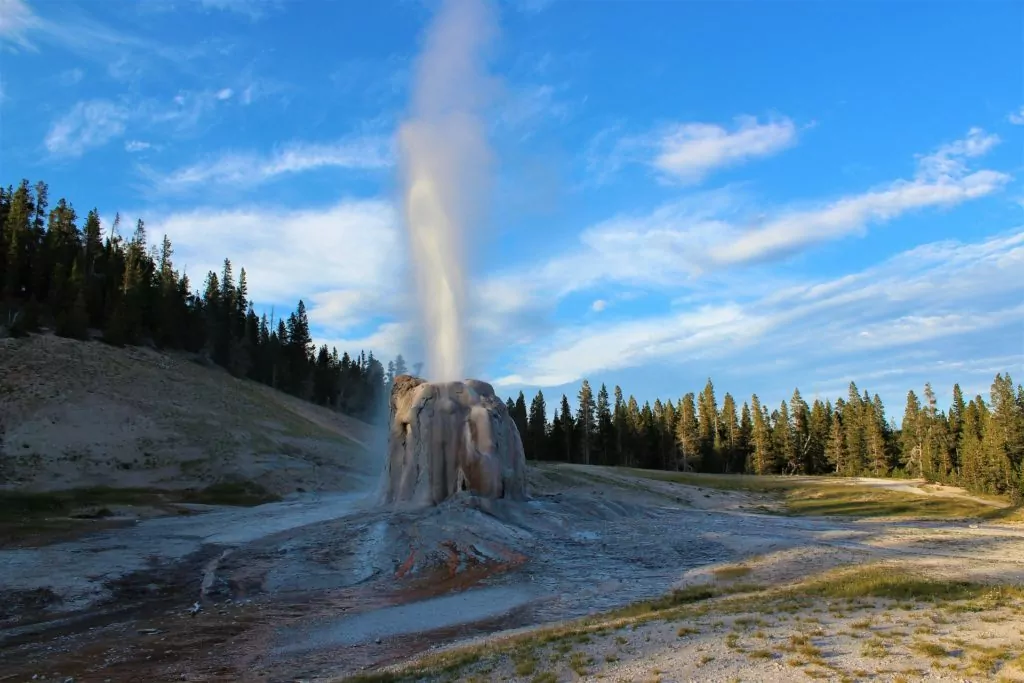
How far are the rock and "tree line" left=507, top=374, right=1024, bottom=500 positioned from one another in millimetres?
66441

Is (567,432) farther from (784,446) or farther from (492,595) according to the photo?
(492,595)

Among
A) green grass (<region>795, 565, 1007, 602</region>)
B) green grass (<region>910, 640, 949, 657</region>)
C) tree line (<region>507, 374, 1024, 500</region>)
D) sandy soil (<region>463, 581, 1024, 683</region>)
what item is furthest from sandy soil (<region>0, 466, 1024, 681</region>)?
tree line (<region>507, 374, 1024, 500</region>)

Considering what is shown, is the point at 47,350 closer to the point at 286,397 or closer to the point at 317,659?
the point at 286,397

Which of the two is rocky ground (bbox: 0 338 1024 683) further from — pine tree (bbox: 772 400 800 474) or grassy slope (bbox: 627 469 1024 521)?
pine tree (bbox: 772 400 800 474)

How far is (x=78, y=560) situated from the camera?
24.3 m

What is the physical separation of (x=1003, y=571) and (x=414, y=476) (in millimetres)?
23767

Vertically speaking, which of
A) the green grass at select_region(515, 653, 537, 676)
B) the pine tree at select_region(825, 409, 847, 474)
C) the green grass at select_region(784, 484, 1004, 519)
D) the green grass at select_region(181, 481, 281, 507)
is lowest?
the green grass at select_region(784, 484, 1004, 519)

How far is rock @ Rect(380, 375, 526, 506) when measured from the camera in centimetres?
3272

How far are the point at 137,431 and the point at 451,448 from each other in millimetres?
40204

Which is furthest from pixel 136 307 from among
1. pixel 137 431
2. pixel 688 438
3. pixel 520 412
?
pixel 688 438

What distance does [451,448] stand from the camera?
33375 millimetres

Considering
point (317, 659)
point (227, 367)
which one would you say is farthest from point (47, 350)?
point (317, 659)

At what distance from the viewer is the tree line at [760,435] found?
97.7 metres

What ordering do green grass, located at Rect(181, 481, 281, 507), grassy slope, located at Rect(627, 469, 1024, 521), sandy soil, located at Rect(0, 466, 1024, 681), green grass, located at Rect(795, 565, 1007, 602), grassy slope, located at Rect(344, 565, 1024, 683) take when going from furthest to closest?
grassy slope, located at Rect(627, 469, 1024, 521)
green grass, located at Rect(181, 481, 281, 507)
green grass, located at Rect(795, 565, 1007, 602)
sandy soil, located at Rect(0, 466, 1024, 681)
grassy slope, located at Rect(344, 565, 1024, 683)
